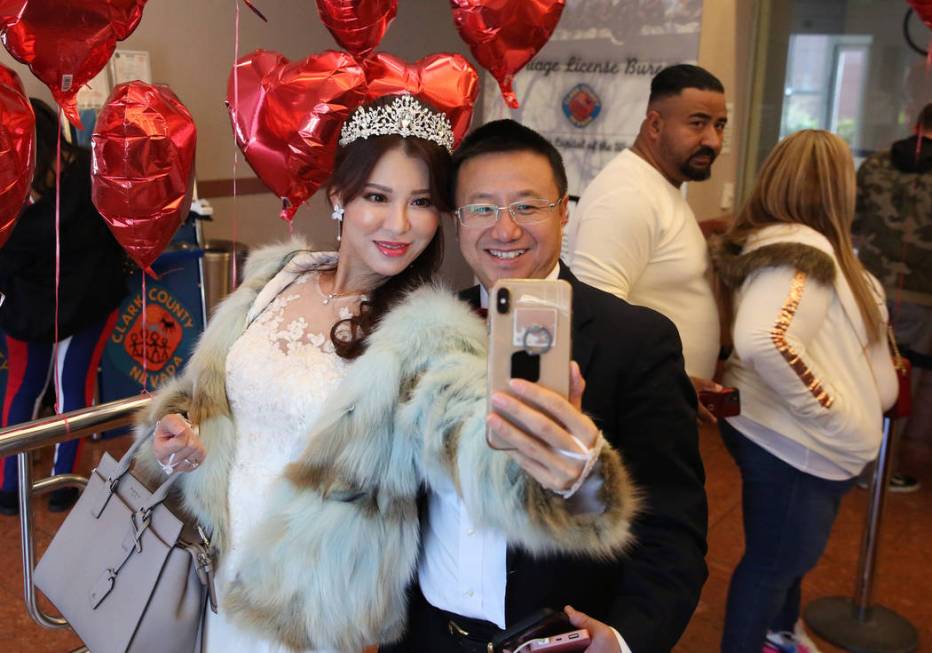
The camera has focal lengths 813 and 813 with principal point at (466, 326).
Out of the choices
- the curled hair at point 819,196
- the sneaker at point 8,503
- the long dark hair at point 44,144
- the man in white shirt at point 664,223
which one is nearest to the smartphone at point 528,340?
the man in white shirt at point 664,223

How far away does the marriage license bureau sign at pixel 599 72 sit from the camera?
4.21 metres

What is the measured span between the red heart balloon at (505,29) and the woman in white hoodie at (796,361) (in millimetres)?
855

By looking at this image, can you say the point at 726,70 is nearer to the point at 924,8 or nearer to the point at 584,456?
the point at 924,8

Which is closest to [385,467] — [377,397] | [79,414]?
[377,397]

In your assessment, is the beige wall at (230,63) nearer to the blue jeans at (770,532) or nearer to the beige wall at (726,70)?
the beige wall at (726,70)

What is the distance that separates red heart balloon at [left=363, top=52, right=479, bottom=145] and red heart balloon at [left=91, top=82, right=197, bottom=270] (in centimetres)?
40

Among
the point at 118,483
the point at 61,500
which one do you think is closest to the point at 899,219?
the point at 118,483

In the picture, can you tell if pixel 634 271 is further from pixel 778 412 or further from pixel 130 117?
pixel 130 117

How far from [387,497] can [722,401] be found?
3.94 ft

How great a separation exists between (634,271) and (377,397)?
1.17m

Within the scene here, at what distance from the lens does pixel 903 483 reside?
401 centimetres

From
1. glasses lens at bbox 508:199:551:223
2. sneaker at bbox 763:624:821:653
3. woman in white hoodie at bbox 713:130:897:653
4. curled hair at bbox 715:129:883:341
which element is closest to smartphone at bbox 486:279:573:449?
glasses lens at bbox 508:199:551:223

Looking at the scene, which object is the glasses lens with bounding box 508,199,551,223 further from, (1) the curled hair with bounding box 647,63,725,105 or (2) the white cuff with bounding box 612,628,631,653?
(1) the curled hair with bounding box 647,63,725,105

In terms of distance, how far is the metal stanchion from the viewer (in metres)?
2.75
